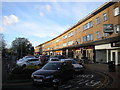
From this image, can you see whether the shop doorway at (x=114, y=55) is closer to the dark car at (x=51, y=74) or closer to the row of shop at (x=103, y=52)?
the row of shop at (x=103, y=52)

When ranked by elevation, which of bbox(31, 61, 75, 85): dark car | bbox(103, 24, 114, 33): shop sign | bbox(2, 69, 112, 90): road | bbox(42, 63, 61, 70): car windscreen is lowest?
bbox(2, 69, 112, 90): road

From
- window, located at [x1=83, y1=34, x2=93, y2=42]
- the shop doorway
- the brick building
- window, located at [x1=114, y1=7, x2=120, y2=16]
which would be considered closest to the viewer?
the shop doorway

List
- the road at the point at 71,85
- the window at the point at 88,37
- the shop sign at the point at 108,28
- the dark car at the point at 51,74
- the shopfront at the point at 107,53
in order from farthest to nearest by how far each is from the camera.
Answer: the window at the point at 88,37 → the shop sign at the point at 108,28 → the shopfront at the point at 107,53 → the dark car at the point at 51,74 → the road at the point at 71,85

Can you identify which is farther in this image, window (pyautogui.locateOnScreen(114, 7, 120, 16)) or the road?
window (pyautogui.locateOnScreen(114, 7, 120, 16))

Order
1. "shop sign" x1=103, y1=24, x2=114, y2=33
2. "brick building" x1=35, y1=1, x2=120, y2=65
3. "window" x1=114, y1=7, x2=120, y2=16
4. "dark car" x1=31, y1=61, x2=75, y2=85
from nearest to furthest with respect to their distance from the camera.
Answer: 1. "dark car" x1=31, y1=61, x2=75, y2=85
2. "window" x1=114, y1=7, x2=120, y2=16
3. "brick building" x1=35, y1=1, x2=120, y2=65
4. "shop sign" x1=103, y1=24, x2=114, y2=33

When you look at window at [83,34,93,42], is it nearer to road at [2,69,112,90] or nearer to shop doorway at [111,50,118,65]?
shop doorway at [111,50,118,65]

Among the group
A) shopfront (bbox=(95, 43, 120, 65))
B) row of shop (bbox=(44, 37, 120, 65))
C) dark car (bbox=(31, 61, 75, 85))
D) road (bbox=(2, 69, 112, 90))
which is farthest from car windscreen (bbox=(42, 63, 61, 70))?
shopfront (bbox=(95, 43, 120, 65))

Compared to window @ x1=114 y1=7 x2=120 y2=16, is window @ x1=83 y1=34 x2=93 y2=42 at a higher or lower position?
lower

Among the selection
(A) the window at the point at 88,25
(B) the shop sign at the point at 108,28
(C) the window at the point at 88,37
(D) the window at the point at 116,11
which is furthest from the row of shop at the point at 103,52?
(A) the window at the point at 88,25

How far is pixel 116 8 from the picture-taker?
28.8 m

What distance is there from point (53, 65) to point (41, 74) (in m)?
1.94

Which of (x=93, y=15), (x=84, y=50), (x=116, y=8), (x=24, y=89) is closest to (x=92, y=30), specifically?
(x=93, y=15)

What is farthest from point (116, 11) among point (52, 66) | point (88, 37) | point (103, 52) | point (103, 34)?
point (52, 66)

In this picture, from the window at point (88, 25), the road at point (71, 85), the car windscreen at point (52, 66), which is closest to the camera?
the road at point (71, 85)
